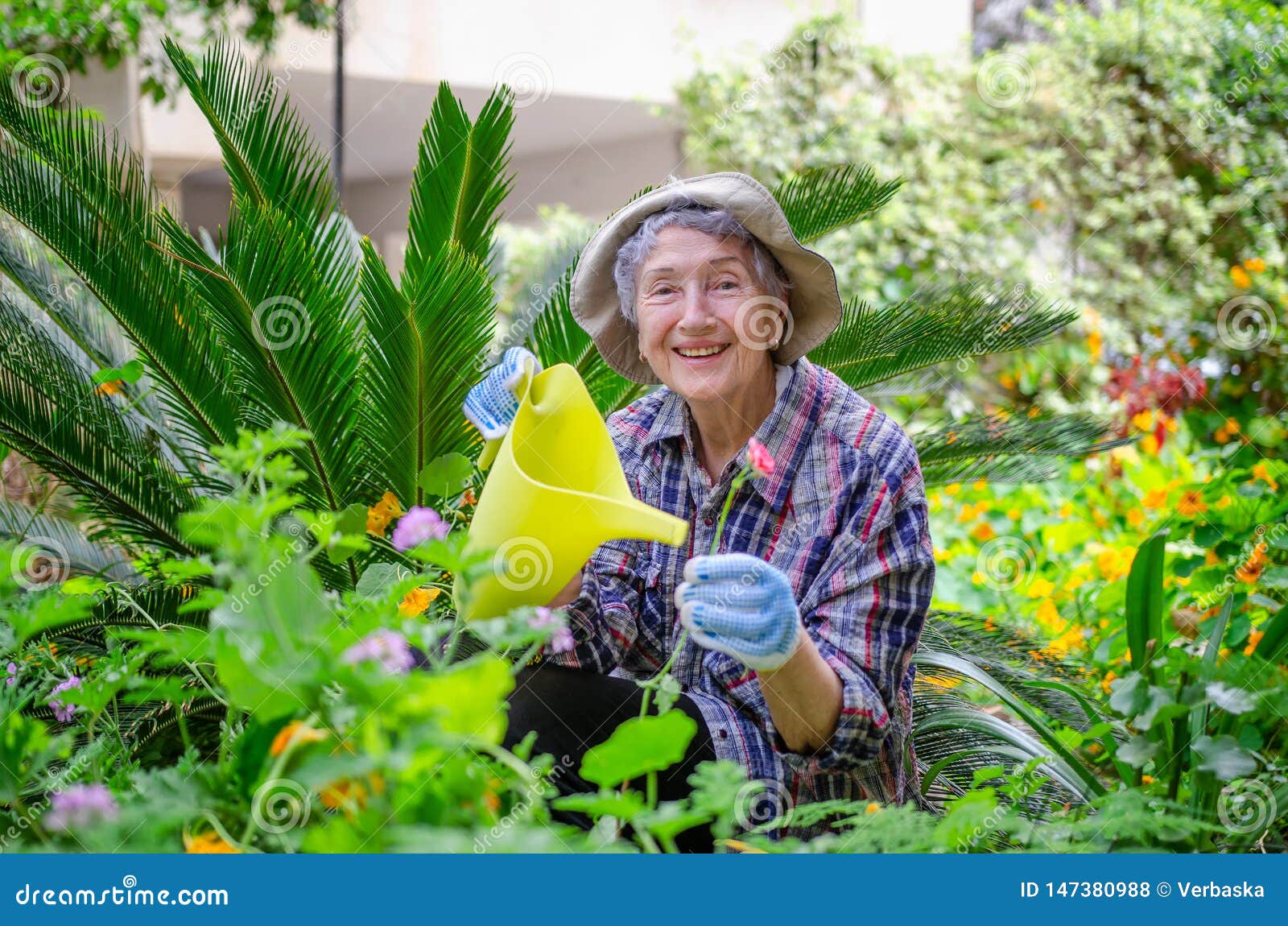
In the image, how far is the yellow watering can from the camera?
1191 mm

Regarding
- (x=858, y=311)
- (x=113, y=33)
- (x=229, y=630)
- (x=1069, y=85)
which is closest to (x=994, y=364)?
(x=1069, y=85)

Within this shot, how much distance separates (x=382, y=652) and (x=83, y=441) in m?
1.82

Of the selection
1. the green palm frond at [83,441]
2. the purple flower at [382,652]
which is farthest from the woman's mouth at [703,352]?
the green palm frond at [83,441]

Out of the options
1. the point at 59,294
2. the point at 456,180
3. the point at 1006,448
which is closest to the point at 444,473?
the point at 456,180

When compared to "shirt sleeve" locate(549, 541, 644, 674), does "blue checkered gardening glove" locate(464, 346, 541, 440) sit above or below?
above

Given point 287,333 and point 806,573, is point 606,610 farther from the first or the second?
point 287,333

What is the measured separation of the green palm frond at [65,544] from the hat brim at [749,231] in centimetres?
113

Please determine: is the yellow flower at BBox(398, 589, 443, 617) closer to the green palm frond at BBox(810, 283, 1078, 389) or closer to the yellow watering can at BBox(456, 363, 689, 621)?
the yellow watering can at BBox(456, 363, 689, 621)

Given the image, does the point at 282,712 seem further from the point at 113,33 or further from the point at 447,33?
the point at 447,33

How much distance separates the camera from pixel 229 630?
31.3 inches

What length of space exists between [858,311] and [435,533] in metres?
1.80

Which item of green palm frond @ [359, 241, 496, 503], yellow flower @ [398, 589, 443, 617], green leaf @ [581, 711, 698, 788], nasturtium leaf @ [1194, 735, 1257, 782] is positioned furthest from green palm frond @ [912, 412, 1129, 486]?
green leaf @ [581, 711, 698, 788]

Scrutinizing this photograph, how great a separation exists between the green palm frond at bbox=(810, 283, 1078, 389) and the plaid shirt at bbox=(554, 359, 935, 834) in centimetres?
72

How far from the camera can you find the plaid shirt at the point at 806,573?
161 centimetres
